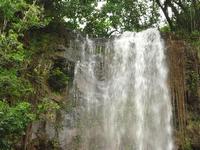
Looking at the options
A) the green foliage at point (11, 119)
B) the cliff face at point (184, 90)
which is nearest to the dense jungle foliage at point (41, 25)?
the green foliage at point (11, 119)

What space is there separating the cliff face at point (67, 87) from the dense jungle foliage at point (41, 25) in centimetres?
26

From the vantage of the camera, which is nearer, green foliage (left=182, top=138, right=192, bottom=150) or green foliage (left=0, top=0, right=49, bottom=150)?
green foliage (left=0, top=0, right=49, bottom=150)

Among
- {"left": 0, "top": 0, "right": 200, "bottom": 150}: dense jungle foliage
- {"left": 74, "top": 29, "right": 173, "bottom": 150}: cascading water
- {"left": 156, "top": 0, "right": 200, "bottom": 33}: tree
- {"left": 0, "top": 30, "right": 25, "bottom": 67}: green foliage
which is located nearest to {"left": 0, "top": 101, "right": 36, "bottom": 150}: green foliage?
{"left": 0, "top": 0, "right": 200, "bottom": 150}: dense jungle foliage

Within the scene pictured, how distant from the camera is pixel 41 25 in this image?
450 inches

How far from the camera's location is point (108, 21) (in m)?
15.6

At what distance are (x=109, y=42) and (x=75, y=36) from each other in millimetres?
1157

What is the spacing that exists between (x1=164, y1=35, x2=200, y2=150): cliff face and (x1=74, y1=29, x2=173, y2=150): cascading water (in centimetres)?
24

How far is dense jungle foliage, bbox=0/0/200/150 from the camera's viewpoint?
388 inches

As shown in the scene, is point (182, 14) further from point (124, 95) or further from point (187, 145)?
point (187, 145)

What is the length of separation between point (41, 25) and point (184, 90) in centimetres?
493

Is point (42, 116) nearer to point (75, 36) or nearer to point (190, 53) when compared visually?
point (75, 36)

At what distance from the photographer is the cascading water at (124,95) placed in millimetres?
12602

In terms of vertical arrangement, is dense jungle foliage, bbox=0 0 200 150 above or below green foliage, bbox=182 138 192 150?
above

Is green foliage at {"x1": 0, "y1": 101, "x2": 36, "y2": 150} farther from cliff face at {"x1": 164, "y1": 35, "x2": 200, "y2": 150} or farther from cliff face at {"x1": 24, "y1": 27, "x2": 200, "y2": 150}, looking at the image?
cliff face at {"x1": 164, "y1": 35, "x2": 200, "y2": 150}
